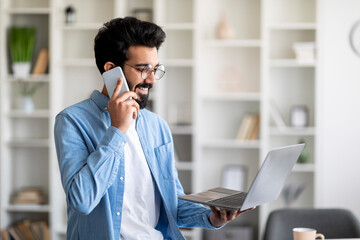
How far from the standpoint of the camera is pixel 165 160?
1.96 meters

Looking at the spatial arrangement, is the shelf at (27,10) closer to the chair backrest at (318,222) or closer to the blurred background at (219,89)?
the blurred background at (219,89)

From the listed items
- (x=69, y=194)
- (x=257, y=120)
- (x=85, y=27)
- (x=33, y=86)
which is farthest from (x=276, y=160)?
(x=33, y=86)

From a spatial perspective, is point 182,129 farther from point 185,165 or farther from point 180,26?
point 180,26

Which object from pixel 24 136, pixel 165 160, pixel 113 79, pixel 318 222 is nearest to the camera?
pixel 113 79

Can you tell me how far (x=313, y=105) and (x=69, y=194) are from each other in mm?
3292

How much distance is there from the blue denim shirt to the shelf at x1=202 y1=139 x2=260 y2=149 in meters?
2.36

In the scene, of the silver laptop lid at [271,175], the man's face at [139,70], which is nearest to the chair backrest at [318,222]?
the silver laptop lid at [271,175]

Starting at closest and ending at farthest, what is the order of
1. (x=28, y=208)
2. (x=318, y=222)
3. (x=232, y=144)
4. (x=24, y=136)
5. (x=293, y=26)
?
(x=318, y=222), (x=293, y=26), (x=232, y=144), (x=28, y=208), (x=24, y=136)

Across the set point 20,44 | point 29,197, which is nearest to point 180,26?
point 20,44

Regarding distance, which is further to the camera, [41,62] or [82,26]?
[41,62]

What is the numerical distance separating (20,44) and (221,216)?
3180 mm

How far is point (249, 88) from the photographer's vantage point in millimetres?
4578

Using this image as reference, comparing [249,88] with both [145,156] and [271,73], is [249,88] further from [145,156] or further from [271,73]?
[145,156]

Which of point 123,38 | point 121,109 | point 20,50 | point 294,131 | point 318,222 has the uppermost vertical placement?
point 20,50
